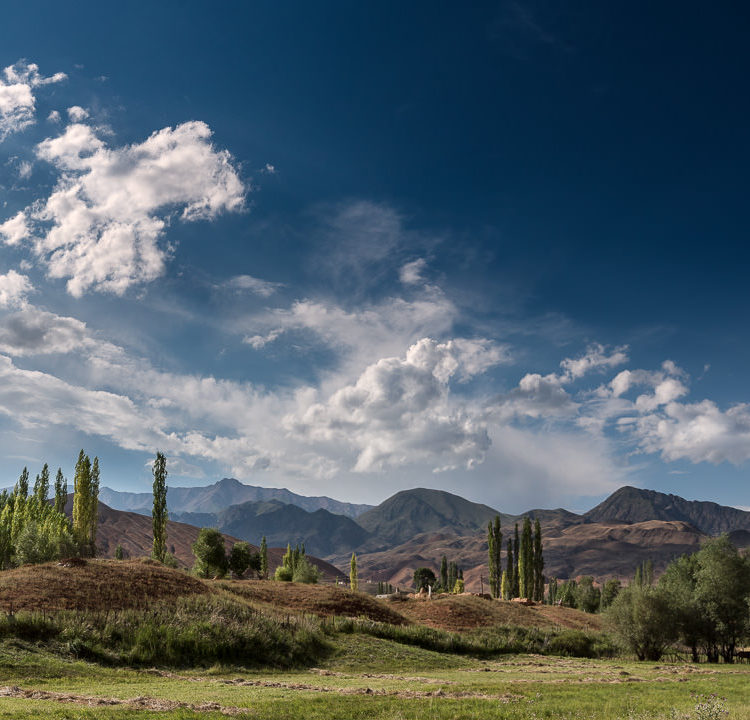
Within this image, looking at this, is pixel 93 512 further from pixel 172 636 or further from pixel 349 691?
pixel 349 691

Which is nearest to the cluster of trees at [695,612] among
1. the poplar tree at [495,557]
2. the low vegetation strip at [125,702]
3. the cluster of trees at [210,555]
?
the poplar tree at [495,557]

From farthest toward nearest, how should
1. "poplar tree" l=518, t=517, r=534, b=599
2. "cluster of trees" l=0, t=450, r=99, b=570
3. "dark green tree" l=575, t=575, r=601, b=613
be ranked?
1. "dark green tree" l=575, t=575, r=601, b=613
2. "poplar tree" l=518, t=517, r=534, b=599
3. "cluster of trees" l=0, t=450, r=99, b=570

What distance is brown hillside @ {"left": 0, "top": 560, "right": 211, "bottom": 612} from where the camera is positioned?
135 ft

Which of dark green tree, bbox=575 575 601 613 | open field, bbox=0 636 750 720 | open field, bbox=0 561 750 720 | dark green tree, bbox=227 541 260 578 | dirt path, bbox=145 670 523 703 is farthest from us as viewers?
dark green tree, bbox=575 575 601 613

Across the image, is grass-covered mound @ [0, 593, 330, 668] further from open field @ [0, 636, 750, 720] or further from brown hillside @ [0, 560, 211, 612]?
brown hillside @ [0, 560, 211, 612]

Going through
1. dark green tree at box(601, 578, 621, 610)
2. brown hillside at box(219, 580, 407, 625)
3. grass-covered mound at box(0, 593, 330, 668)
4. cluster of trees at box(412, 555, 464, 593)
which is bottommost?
cluster of trees at box(412, 555, 464, 593)

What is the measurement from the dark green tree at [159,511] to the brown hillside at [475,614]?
3461 centimetres

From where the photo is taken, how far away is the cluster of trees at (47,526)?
79.7 meters

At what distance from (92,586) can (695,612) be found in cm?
5746

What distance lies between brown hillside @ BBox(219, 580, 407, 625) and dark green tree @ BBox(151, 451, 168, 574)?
67.6ft

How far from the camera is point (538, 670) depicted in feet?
135

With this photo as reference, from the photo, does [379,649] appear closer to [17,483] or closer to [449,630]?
[449,630]

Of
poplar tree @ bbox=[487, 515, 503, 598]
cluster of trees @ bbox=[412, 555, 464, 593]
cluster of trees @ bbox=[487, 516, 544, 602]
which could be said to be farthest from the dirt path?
cluster of trees @ bbox=[412, 555, 464, 593]

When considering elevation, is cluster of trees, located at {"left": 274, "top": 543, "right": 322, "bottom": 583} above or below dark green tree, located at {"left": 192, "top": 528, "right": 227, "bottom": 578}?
below
